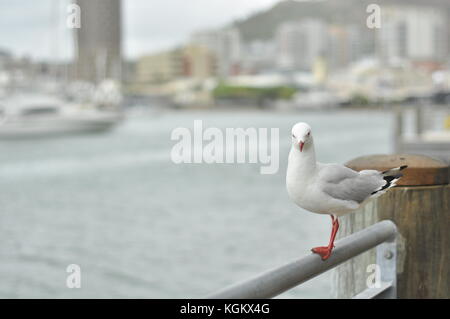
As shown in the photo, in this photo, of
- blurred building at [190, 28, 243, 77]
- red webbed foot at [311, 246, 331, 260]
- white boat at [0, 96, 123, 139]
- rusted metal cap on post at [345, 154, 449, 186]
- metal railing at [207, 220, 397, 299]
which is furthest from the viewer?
blurred building at [190, 28, 243, 77]

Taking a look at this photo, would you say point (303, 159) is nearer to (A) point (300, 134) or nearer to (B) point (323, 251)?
(A) point (300, 134)

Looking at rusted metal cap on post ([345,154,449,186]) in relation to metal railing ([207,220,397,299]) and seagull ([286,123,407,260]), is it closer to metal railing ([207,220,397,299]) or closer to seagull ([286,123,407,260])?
metal railing ([207,220,397,299])

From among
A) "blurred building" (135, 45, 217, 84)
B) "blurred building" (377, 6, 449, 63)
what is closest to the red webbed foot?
"blurred building" (377, 6, 449, 63)

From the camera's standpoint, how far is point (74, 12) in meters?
4.41

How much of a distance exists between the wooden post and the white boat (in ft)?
196

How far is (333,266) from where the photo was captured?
1.92m

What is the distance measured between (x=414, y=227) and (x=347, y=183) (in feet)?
2.87

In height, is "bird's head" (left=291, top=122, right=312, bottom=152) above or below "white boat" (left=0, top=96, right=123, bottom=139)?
above

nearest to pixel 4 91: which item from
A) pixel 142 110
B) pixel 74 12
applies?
pixel 142 110

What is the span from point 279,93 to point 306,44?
160 feet

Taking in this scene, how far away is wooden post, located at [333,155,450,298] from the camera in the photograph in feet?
7.86

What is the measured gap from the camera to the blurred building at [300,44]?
161m

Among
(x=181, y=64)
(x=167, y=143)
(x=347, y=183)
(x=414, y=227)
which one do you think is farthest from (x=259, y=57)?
Result: (x=347, y=183)
